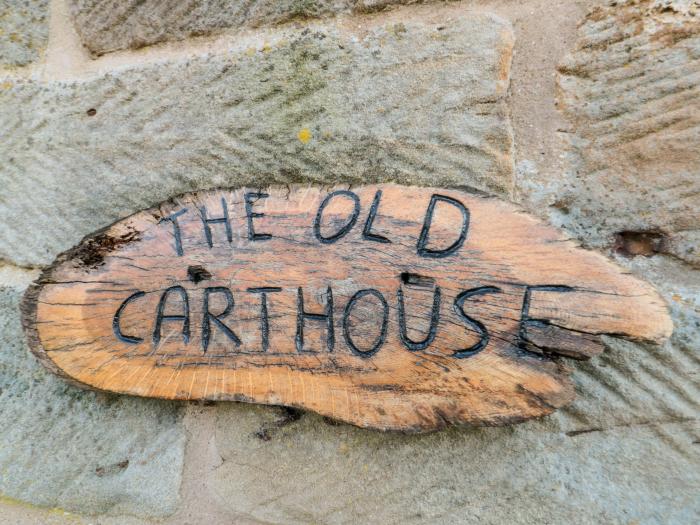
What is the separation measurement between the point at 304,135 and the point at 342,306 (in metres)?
0.32

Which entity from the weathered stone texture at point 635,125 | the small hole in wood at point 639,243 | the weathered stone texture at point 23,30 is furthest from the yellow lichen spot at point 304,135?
the weathered stone texture at point 23,30

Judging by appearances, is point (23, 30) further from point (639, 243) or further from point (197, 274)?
point (639, 243)

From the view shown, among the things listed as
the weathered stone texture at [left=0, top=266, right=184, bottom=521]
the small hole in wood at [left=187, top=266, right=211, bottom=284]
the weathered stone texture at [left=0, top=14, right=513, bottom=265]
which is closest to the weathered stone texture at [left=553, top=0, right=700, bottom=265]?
the weathered stone texture at [left=0, top=14, right=513, bottom=265]

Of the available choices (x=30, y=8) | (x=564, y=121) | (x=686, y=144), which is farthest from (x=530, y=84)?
(x=30, y=8)

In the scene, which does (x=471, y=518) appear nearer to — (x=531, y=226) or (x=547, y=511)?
(x=547, y=511)

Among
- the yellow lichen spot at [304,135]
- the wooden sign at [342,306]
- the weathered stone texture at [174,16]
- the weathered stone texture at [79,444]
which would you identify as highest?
the weathered stone texture at [174,16]

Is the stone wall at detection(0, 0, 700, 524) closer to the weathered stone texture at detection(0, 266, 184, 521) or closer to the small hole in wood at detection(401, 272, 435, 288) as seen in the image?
the weathered stone texture at detection(0, 266, 184, 521)

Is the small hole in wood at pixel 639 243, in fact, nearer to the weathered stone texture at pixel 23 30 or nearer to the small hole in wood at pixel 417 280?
the small hole in wood at pixel 417 280

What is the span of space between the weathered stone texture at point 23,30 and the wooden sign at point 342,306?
1.68 ft

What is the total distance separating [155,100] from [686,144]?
0.91 metres

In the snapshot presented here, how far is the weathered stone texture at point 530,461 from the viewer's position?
687 millimetres

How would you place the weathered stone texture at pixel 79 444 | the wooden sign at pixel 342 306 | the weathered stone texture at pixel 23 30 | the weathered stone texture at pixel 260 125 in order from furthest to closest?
the weathered stone texture at pixel 23 30 < the weathered stone texture at pixel 79 444 < the weathered stone texture at pixel 260 125 < the wooden sign at pixel 342 306

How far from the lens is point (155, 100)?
91 centimetres

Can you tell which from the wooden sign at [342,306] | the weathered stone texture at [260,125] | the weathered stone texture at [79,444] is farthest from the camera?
the weathered stone texture at [79,444]
